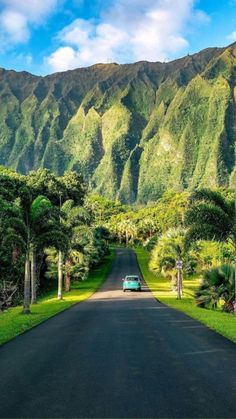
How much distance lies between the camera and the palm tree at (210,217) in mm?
27828

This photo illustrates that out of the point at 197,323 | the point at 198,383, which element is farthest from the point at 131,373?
the point at 197,323

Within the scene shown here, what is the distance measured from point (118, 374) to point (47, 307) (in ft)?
80.2

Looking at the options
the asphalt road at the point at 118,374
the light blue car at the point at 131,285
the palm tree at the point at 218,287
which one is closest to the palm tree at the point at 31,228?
the palm tree at the point at 218,287

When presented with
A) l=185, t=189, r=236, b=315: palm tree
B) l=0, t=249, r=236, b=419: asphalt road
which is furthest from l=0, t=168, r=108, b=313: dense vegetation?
l=0, t=249, r=236, b=419: asphalt road

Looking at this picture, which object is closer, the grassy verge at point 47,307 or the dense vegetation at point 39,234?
the grassy verge at point 47,307

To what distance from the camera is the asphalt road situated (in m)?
7.71

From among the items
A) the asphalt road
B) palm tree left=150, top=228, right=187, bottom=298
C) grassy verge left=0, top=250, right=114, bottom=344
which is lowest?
the asphalt road

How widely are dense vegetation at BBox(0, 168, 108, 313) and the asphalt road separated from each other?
1280 cm

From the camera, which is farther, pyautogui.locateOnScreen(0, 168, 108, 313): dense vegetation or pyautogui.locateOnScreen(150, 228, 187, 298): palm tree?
pyautogui.locateOnScreen(150, 228, 187, 298): palm tree

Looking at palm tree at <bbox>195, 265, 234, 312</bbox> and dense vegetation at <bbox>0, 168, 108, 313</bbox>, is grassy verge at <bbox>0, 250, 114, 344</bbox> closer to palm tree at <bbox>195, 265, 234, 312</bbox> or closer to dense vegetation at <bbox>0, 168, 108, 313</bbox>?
dense vegetation at <bbox>0, 168, 108, 313</bbox>

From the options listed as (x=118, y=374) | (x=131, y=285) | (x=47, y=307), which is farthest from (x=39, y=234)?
(x=131, y=285)

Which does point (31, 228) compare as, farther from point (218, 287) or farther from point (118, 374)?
point (118, 374)

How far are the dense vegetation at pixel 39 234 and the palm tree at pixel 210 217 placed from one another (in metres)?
8.35

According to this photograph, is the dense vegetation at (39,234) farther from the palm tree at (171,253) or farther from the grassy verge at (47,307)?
the palm tree at (171,253)
